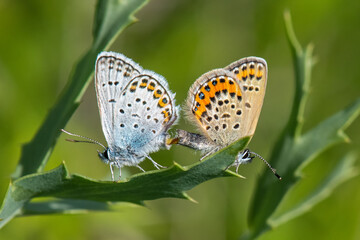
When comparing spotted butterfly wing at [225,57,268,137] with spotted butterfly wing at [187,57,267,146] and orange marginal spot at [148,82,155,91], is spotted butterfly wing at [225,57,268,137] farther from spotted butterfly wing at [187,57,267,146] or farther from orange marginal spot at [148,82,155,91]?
orange marginal spot at [148,82,155,91]

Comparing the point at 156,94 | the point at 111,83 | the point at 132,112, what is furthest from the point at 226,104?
the point at 111,83

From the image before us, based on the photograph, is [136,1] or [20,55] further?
[20,55]

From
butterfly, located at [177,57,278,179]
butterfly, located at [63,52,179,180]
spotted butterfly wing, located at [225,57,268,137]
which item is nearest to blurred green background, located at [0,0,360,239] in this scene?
butterfly, located at [63,52,179,180]

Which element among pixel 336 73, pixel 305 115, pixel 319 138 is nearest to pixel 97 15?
pixel 319 138

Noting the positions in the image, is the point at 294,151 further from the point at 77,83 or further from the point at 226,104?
the point at 77,83

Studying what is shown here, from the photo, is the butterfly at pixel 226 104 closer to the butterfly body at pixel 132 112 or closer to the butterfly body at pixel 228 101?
the butterfly body at pixel 228 101

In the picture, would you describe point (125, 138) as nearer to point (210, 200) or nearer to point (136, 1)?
point (136, 1)

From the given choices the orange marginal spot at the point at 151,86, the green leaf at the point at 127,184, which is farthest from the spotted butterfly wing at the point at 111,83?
the green leaf at the point at 127,184
